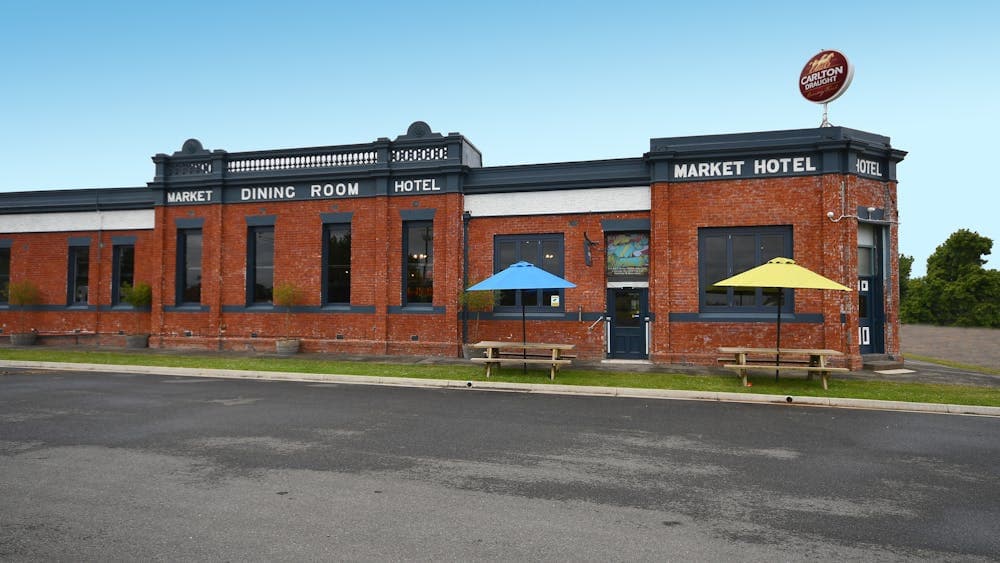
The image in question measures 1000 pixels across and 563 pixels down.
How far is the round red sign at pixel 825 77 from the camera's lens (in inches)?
629

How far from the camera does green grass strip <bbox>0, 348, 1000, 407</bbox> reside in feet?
37.4

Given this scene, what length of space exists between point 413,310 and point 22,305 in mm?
16049

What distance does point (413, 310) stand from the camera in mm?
18266

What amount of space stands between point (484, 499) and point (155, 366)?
1321 cm

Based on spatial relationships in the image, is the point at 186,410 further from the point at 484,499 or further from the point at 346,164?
the point at 346,164

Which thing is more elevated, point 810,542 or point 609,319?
point 609,319

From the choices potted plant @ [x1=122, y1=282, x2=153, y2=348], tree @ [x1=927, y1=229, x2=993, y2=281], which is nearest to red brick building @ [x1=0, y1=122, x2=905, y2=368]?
potted plant @ [x1=122, y1=282, x2=153, y2=348]

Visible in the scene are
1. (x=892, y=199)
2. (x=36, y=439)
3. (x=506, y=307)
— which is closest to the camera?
(x=36, y=439)

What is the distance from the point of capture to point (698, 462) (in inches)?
273

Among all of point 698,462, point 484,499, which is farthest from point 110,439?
point 698,462

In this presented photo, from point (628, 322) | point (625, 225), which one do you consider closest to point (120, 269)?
point (625, 225)

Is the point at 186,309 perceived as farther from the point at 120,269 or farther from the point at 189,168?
the point at 189,168

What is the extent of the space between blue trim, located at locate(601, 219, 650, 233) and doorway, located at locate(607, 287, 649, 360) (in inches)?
69.4

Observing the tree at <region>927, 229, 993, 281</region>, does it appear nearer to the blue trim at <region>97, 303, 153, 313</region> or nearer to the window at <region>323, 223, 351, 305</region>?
the window at <region>323, 223, 351, 305</region>
